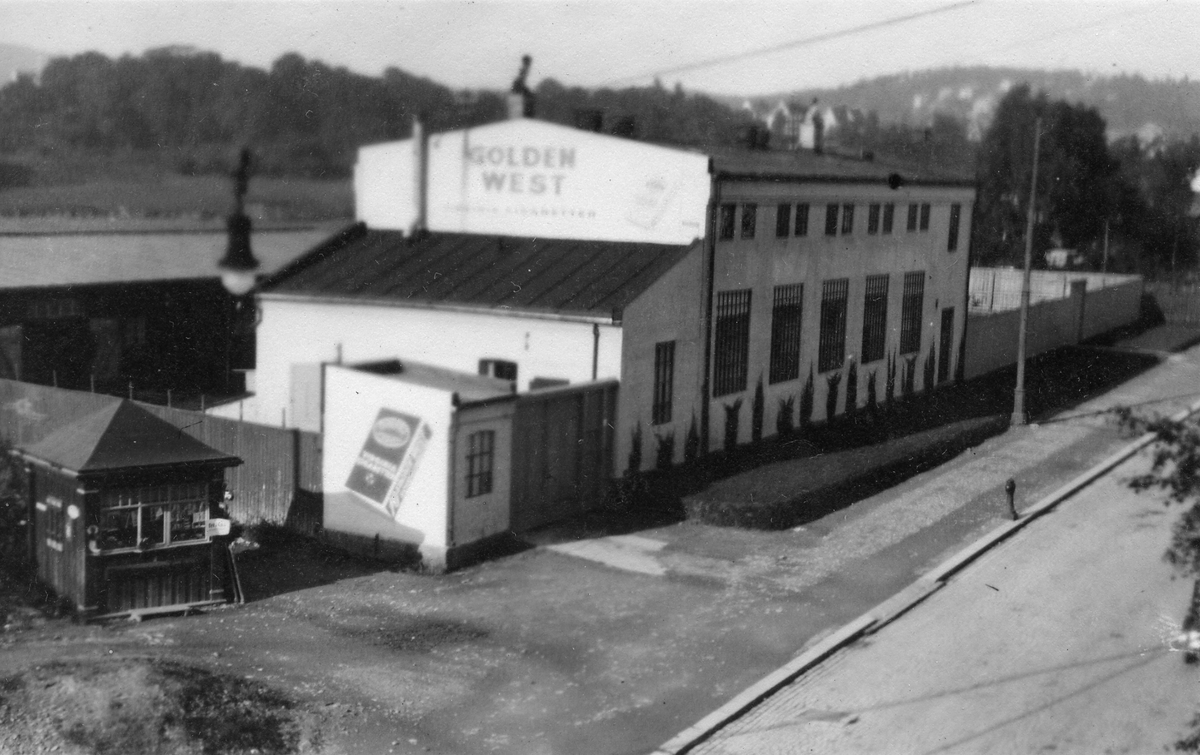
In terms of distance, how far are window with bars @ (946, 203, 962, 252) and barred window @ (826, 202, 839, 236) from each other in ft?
26.6

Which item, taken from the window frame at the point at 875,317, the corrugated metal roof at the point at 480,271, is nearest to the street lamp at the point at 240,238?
the corrugated metal roof at the point at 480,271

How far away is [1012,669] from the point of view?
14602mm

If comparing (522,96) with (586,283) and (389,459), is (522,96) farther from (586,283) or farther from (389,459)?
(389,459)

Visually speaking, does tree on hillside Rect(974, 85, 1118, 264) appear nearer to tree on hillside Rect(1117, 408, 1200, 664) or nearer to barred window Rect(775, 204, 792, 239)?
barred window Rect(775, 204, 792, 239)

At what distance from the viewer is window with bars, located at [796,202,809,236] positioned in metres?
28.4

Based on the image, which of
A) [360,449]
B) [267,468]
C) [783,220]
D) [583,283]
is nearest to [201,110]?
[360,449]

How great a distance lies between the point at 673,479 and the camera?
22.8m

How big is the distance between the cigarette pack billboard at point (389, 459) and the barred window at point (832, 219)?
15.0 m

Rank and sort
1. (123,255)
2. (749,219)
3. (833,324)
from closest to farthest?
1. (123,255)
2. (749,219)
3. (833,324)

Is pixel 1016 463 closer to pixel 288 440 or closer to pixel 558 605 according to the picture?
pixel 558 605

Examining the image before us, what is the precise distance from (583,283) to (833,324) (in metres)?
9.70

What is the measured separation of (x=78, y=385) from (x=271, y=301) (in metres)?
6.63

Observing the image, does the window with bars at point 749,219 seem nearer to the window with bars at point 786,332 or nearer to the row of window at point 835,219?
the row of window at point 835,219

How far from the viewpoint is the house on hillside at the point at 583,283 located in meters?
22.7
